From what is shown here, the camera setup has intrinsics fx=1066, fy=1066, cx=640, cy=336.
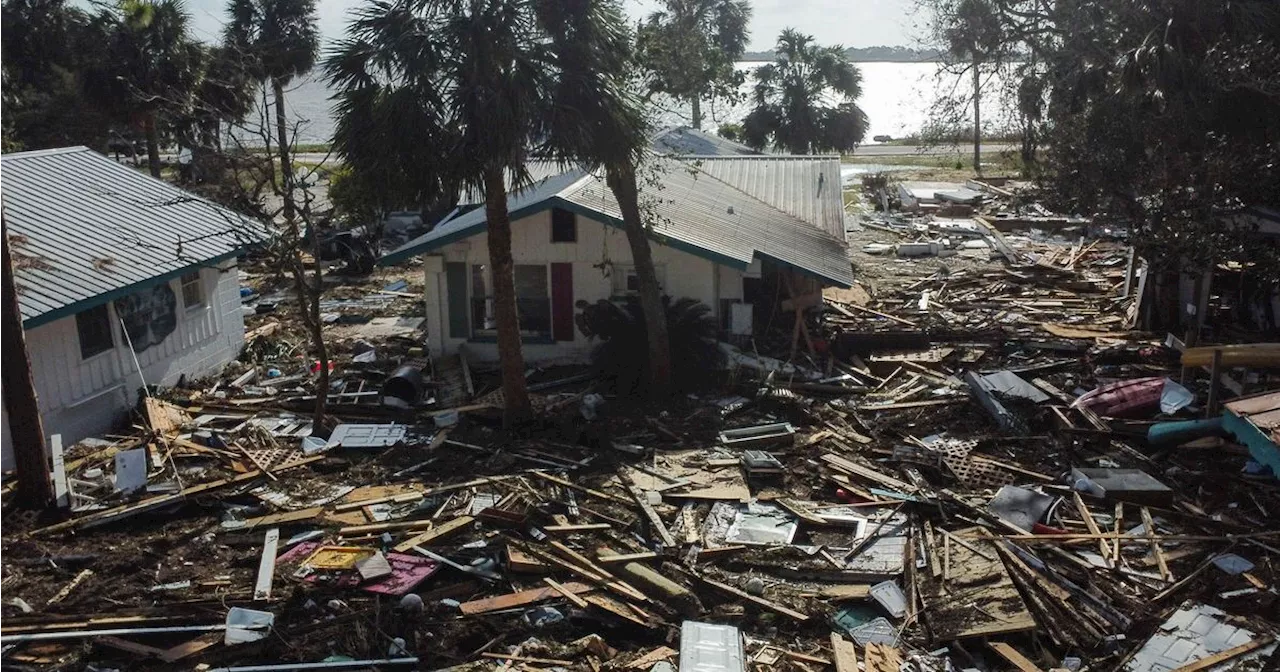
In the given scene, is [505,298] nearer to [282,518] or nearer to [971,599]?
[282,518]

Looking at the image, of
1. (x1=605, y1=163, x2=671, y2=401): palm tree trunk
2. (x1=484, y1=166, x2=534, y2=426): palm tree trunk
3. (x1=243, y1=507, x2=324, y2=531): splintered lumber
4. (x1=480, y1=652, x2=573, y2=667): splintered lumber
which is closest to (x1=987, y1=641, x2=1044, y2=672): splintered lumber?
(x1=480, y1=652, x2=573, y2=667): splintered lumber

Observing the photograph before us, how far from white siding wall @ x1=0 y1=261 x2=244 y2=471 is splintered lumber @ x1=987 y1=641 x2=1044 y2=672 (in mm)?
13480

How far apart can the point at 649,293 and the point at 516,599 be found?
27.5ft

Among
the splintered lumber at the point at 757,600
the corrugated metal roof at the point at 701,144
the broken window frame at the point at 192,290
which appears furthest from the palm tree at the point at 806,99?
the splintered lumber at the point at 757,600

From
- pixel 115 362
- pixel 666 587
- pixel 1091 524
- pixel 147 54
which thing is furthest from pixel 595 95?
pixel 147 54

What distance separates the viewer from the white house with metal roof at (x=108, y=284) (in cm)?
1616

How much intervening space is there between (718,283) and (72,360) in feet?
37.4

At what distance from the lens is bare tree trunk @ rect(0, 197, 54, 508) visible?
13.1 metres

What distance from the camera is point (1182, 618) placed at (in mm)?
10102

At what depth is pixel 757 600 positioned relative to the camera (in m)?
11.1

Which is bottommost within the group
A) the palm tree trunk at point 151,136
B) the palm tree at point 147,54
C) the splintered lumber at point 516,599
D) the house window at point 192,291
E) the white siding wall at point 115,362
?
the splintered lumber at point 516,599

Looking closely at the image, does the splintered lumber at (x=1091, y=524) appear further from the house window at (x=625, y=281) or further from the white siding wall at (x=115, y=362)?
the white siding wall at (x=115, y=362)

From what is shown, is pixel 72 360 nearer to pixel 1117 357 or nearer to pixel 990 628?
pixel 990 628

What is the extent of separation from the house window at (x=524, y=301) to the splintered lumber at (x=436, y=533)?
27.5 ft
